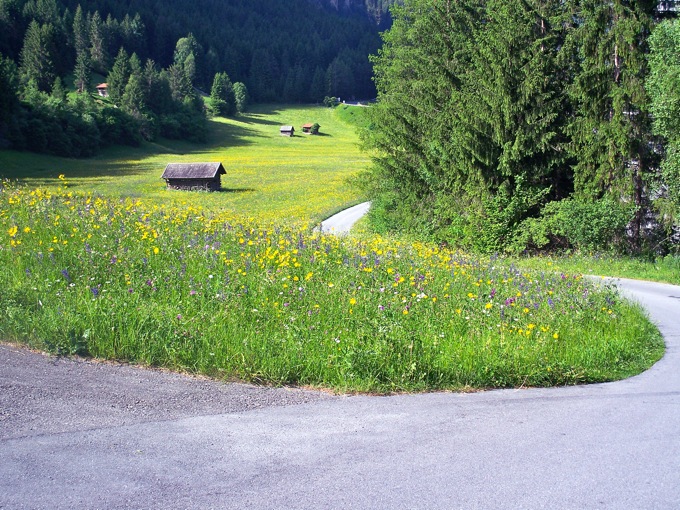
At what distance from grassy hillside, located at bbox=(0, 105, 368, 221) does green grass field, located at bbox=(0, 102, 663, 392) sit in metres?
7.24

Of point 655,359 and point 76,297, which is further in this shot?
point 655,359

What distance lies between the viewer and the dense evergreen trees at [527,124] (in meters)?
21.4

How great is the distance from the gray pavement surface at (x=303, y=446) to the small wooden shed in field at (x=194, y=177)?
4992 cm

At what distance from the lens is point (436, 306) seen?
8.30m

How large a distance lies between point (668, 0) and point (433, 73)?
32.6 ft

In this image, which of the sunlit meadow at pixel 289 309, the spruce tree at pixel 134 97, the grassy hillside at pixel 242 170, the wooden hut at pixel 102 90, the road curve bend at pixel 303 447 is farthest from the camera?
the wooden hut at pixel 102 90

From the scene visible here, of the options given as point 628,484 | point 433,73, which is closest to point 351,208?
point 433,73

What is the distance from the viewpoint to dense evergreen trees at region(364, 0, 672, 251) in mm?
21406

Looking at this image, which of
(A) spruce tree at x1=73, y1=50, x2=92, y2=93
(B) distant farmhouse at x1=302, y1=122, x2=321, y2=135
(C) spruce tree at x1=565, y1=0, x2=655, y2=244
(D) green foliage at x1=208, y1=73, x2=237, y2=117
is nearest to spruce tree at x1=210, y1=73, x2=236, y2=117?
(D) green foliage at x1=208, y1=73, x2=237, y2=117

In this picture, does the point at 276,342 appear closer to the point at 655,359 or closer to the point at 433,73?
the point at 655,359

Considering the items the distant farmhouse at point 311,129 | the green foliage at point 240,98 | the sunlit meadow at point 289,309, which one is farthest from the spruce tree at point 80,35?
the sunlit meadow at point 289,309

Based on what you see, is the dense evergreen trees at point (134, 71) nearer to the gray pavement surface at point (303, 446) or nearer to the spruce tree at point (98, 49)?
the spruce tree at point (98, 49)

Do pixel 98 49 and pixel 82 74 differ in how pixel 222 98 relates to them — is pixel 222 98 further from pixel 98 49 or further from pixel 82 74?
pixel 82 74

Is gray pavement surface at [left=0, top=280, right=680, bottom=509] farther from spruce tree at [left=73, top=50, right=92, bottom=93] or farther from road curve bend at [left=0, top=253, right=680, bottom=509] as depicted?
spruce tree at [left=73, top=50, right=92, bottom=93]
